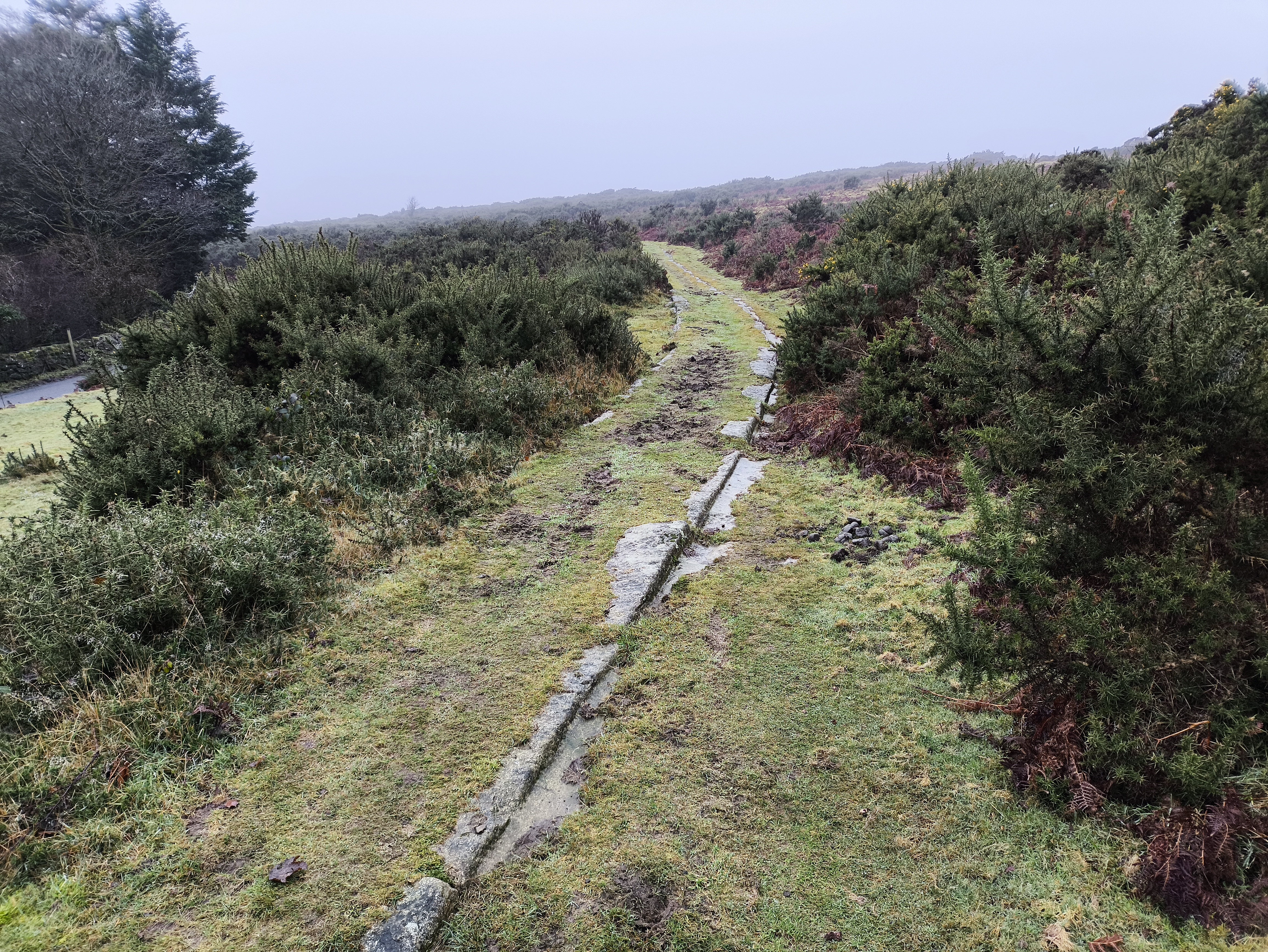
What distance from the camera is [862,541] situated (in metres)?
5.44

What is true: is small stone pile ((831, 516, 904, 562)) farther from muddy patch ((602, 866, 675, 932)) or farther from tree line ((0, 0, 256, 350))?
tree line ((0, 0, 256, 350))

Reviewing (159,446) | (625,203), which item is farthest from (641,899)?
(625,203)

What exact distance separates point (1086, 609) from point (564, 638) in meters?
3.10

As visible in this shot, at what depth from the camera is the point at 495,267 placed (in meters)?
12.2

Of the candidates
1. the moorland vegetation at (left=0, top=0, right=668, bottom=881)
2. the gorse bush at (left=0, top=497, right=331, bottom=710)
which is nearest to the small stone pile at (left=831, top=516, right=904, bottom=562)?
the moorland vegetation at (left=0, top=0, right=668, bottom=881)

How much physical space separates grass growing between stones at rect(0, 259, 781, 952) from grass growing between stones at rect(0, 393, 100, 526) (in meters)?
4.26

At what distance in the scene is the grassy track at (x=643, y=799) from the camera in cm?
250

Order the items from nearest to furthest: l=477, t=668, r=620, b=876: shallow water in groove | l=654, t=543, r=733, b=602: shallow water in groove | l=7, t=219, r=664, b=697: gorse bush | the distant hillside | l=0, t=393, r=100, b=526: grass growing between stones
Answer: l=477, t=668, r=620, b=876: shallow water in groove, l=7, t=219, r=664, b=697: gorse bush, l=654, t=543, r=733, b=602: shallow water in groove, l=0, t=393, r=100, b=526: grass growing between stones, the distant hillside

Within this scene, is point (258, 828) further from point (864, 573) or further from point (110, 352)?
point (110, 352)

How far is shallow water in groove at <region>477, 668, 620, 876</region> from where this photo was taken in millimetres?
2910

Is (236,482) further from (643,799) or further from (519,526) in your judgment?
(643,799)

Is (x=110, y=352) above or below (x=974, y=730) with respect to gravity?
above

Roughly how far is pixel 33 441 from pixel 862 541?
11814 millimetres

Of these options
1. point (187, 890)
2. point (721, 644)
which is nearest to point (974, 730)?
point (721, 644)
